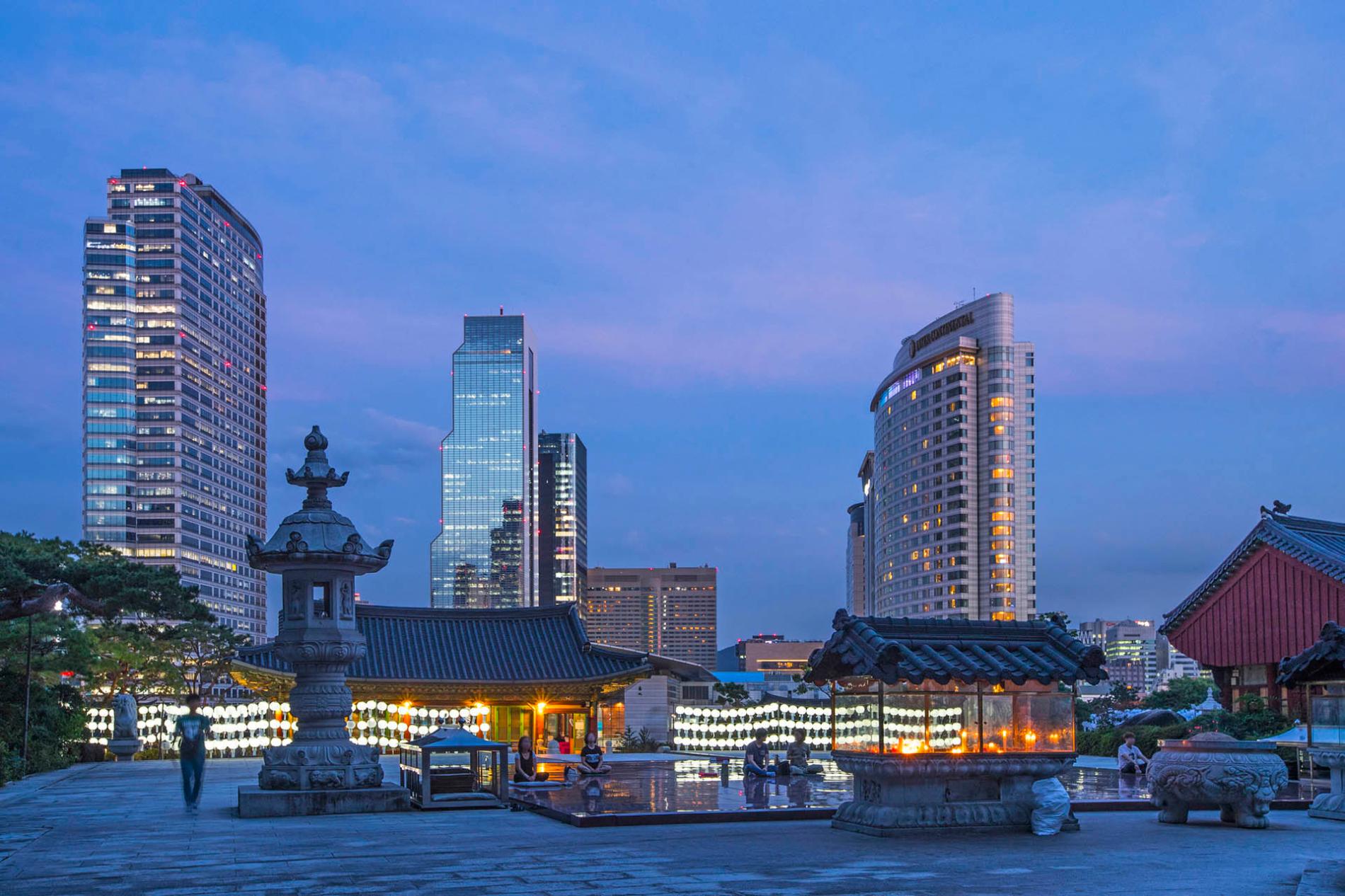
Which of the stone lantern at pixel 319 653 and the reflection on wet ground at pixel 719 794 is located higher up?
the stone lantern at pixel 319 653

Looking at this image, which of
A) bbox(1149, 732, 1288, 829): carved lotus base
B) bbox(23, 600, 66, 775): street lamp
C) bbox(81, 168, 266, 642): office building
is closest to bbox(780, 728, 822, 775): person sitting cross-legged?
bbox(1149, 732, 1288, 829): carved lotus base

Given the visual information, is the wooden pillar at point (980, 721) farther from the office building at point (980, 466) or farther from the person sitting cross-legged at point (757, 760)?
the office building at point (980, 466)

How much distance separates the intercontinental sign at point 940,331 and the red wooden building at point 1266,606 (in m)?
138

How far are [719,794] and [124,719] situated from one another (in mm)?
25530

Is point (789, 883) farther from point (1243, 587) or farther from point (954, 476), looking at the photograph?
point (954, 476)

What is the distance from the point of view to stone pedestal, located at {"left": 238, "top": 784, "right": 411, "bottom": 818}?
20.7 meters

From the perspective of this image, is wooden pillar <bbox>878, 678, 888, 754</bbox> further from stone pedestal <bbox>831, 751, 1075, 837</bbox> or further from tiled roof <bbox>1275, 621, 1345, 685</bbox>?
tiled roof <bbox>1275, 621, 1345, 685</bbox>

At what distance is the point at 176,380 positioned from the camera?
185m

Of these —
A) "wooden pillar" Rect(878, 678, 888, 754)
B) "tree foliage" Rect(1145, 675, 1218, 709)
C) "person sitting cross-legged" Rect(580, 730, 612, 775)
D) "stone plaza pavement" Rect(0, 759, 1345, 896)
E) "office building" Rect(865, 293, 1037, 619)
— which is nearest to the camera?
"stone plaza pavement" Rect(0, 759, 1345, 896)

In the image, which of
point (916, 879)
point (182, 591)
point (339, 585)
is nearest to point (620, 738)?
point (182, 591)

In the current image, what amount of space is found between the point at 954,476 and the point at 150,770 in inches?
6000

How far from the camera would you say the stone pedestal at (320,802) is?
20703 mm

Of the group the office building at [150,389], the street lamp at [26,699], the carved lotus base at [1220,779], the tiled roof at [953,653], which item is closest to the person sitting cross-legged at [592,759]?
the tiled roof at [953,653]

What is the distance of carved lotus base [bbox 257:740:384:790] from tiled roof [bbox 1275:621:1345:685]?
625 inches
